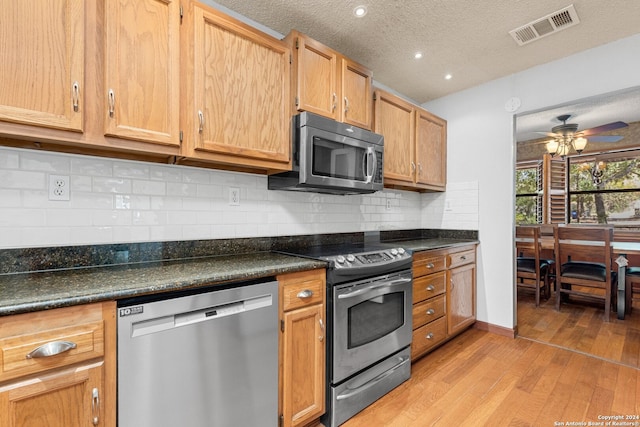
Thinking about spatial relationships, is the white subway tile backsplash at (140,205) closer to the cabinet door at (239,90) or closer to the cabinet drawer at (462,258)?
the cabinet door at (239,90)

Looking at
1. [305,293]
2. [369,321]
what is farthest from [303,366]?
[369,321]

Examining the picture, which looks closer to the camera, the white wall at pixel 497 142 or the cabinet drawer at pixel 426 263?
the cabinet drawer at pixel 426 263

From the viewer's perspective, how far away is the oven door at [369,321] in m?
1.74

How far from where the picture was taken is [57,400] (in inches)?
38.4

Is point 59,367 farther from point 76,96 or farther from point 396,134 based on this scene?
point 396,134

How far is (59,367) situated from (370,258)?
154 centimetres

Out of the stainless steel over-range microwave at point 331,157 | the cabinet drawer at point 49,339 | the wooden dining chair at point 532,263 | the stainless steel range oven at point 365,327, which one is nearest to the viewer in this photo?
the cabinet drawer at point 49,339

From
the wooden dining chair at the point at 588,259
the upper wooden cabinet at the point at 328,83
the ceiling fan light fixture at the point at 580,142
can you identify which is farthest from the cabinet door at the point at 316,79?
the ceiling fan light fixture at the point at 580,142

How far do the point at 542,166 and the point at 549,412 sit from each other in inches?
192

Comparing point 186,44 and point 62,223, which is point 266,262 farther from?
point 186,44

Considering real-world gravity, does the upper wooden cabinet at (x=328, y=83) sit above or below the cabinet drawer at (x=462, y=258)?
above

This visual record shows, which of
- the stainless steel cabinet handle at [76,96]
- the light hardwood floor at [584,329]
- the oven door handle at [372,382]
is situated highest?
the stainless steel cabinet handle at [76,96]

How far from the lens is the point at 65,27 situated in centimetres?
119

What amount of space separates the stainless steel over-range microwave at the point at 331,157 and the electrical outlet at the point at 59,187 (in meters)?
1.14
